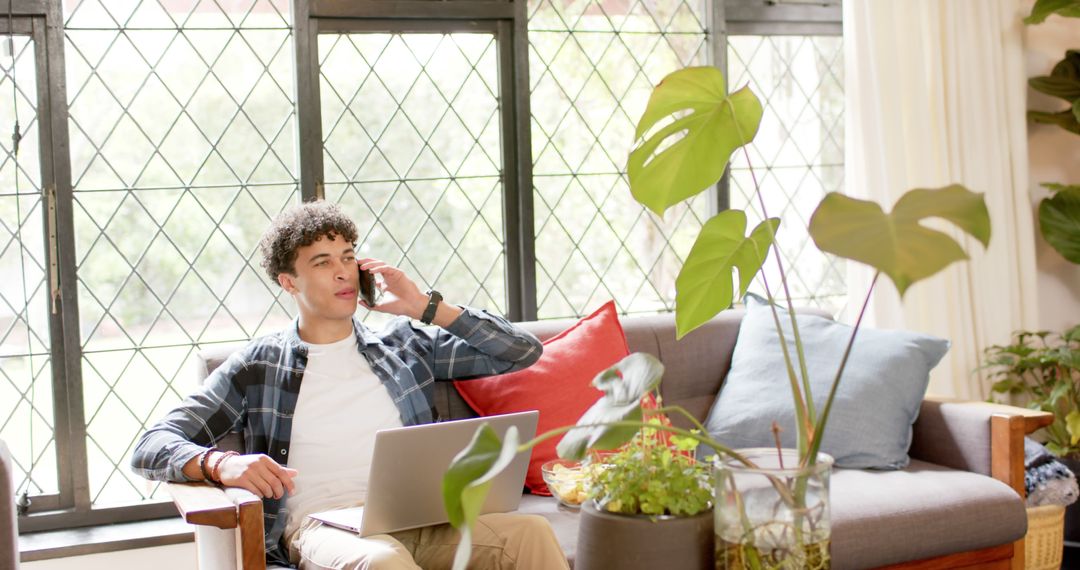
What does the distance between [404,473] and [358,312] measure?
133cm

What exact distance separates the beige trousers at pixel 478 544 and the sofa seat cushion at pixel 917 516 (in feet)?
2.31

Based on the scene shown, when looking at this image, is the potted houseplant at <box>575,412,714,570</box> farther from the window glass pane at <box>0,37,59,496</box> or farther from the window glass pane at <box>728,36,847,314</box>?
the window glass pane at <box>728,36,847,314</box>

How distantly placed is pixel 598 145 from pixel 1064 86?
1741 mm


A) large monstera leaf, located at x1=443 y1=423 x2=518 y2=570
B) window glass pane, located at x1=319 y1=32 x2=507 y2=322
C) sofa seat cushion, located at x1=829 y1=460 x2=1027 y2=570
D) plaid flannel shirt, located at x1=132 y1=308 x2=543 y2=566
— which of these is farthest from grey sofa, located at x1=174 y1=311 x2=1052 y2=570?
large monstera leaf, located at x1=443 y1=423 x2=518 y2=570

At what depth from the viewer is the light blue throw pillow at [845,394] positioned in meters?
2.92

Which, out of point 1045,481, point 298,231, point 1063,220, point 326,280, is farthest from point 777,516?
point 1063,220

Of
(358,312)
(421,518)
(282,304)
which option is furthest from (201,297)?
(421,518)

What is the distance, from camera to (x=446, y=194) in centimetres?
350

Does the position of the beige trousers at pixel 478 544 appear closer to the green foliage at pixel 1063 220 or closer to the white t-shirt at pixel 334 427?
the white t-shirt at pixel 334 427

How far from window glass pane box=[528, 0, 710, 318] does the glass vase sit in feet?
6.98

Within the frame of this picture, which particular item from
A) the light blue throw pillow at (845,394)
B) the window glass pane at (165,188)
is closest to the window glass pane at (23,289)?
the window glass pane at (165,188)

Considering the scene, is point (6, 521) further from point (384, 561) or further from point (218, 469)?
point (384, 561)

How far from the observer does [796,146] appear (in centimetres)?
397

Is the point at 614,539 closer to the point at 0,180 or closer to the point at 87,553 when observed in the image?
the point at 87,553
